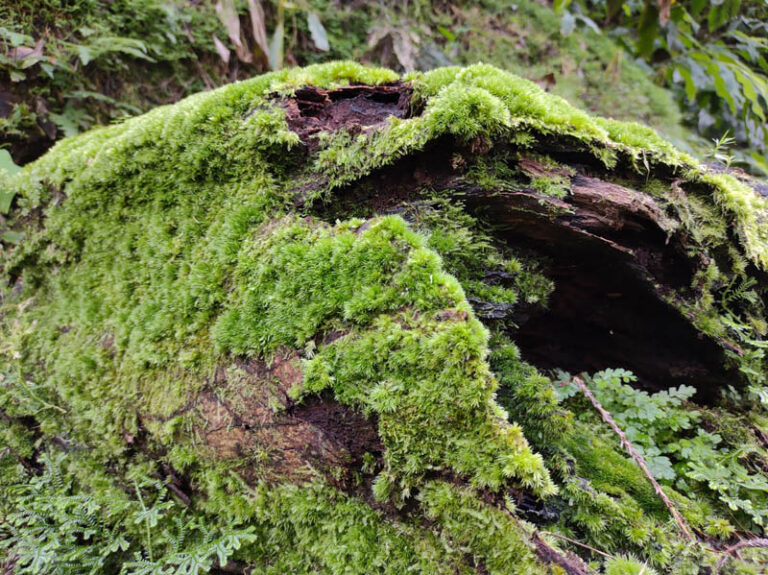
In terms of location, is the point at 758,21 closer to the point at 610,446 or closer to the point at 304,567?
the point at 610,446

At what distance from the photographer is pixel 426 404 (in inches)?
67.2

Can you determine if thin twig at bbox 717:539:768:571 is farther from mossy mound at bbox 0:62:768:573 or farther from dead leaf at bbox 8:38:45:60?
dead leaf at bbox 8:38:45:60

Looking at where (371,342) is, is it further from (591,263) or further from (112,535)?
(112,535)

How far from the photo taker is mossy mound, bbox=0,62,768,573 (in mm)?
1746

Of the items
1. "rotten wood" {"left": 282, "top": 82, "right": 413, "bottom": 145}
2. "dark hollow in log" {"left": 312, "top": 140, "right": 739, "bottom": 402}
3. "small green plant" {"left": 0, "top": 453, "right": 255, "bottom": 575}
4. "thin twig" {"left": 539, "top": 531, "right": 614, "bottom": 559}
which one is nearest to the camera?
"thin twig" {"left": 539, "top": 531, "right": 614, "bottom": 559}

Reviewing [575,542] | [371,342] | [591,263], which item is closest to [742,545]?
[575,542]

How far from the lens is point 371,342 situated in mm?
1864

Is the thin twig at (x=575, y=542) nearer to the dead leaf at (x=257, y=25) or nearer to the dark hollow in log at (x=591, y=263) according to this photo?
the dark hollow in log at (x=591, y=263)

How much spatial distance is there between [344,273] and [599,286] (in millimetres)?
1703

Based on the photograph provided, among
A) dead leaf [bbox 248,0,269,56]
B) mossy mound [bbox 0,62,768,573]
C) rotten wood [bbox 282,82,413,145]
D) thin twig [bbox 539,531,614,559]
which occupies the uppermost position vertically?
dead leaf [bbox 248,0,269,56]

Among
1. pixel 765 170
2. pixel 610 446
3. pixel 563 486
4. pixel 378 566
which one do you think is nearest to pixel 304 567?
pixel 378 566

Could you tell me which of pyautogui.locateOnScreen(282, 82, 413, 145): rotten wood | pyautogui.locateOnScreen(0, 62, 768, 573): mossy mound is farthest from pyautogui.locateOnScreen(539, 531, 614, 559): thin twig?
pyautogui.locateOnScreen(282, 82, 413, 145): rotten wood

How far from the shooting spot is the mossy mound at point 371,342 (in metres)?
1.75

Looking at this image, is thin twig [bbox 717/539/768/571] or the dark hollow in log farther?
the dark hollow in log
